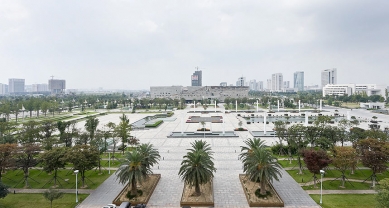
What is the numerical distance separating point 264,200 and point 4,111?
5945cm

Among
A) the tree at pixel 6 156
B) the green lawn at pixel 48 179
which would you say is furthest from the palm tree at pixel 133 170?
the tree at pixel 6 156

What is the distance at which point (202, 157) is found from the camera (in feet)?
51.7

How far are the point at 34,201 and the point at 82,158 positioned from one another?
12.6ft

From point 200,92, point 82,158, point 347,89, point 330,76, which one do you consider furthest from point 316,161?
point 330,76

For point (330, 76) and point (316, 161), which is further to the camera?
Result: point (330, 76)

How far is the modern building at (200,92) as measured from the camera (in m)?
129

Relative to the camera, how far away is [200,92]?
425ft

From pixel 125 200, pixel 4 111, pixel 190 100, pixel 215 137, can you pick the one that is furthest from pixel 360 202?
pixel 190 100

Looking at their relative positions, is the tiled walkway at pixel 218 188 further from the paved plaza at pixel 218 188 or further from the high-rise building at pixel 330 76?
the high-rise building at pixel 330 76

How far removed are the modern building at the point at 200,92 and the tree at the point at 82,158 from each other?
10918cm

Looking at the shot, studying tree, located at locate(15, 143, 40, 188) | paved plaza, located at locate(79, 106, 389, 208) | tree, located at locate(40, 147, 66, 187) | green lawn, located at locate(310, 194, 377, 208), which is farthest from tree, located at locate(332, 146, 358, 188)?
tree, located at locate(15, 143, 40, 188)

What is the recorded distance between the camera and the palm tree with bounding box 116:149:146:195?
51.3ft

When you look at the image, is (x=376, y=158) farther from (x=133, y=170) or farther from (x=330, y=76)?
(x=330, y=76)

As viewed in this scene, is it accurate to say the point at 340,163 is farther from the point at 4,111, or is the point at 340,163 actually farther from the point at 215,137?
the point at 4,111
